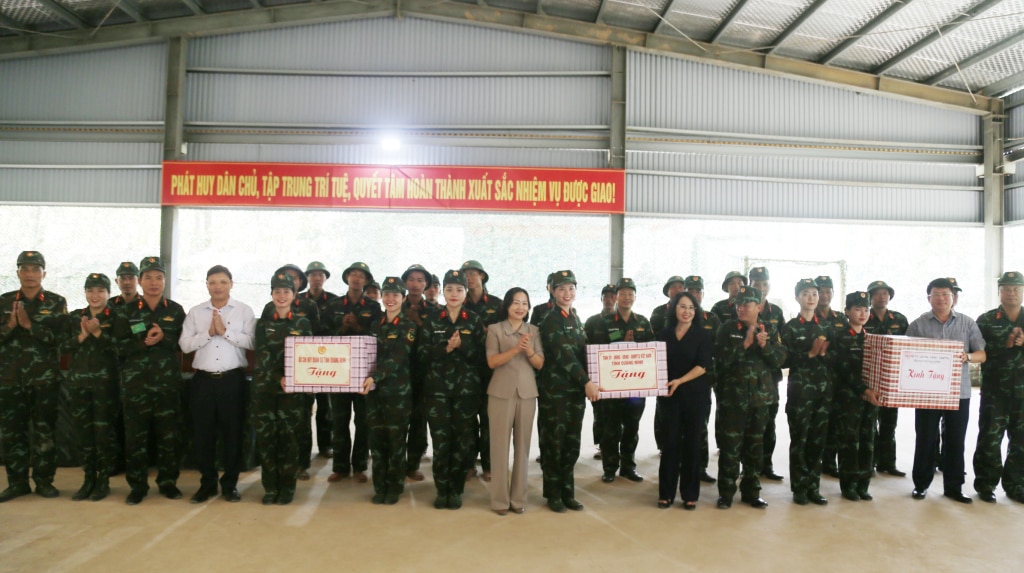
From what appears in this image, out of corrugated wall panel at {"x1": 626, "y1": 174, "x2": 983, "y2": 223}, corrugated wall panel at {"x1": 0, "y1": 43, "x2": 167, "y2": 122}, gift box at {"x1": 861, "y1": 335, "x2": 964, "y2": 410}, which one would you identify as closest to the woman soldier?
gift box at {"x1": 861, "y1": 335, "x2": 964, "y2": 410}

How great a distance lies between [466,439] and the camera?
4469 millimetres

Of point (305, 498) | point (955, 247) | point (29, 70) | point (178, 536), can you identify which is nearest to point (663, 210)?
point (955, 247)

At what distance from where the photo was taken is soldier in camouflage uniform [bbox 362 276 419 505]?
4418 mm

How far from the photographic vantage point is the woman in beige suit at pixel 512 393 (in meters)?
4.27

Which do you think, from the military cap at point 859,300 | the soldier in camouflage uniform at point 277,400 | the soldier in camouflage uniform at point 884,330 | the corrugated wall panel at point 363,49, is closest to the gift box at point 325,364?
the soldier in camouflage uniform at point 277,400

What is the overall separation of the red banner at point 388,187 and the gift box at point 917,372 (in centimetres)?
575

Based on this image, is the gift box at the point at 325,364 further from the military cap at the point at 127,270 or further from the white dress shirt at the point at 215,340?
the military cap at the point at 127,270

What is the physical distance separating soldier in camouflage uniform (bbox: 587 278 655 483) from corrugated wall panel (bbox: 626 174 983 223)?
16.8 ft

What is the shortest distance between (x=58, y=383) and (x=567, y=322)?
3645 millimetres

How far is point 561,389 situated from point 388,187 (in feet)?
20.6

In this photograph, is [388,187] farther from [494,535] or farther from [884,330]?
[884,330]

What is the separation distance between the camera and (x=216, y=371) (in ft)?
14.2

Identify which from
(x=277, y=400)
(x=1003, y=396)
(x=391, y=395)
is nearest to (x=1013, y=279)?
(x=1003, y=396)

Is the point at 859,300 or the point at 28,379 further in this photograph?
the point at 859,300
